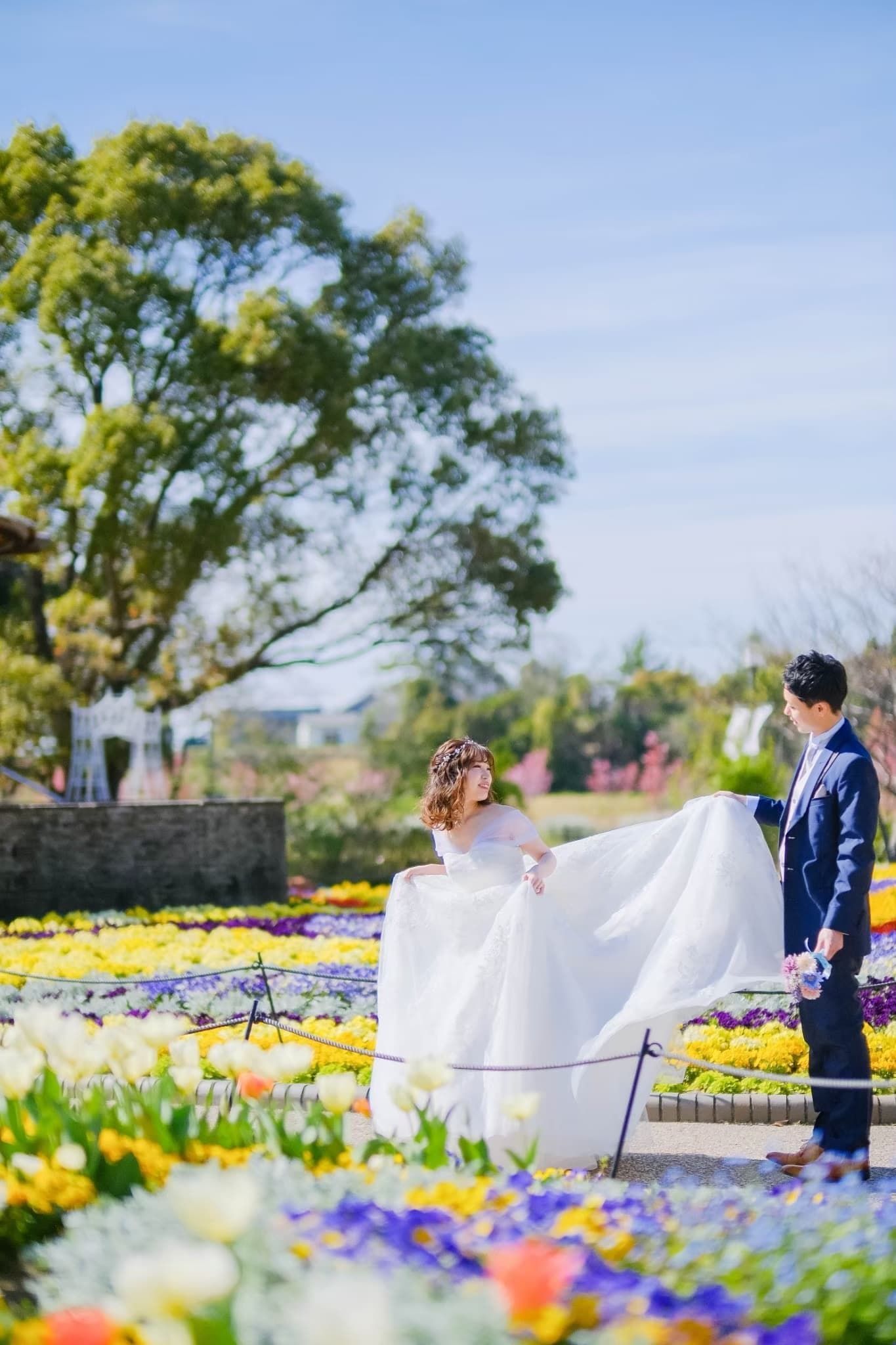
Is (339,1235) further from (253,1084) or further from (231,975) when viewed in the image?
(231,975)

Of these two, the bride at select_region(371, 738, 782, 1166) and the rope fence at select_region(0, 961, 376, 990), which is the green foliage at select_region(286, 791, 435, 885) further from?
the bride at select_region(371, 738, 782, 1166)

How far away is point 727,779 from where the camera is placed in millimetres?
17031

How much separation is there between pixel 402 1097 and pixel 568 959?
1.83 metres

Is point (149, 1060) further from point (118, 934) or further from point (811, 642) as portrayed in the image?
point (811, 642)

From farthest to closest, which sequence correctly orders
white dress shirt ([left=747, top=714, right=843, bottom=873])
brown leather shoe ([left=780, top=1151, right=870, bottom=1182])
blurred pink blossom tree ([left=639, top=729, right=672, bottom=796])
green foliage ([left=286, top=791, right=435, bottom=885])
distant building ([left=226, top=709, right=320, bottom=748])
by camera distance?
blurred pink blossom tree ([left=639, top=729, right=672, bottom=796]), distant building ([left=226, top=709, right=320, bottom=748]), green foliage ([left=286, top=791, right=435, bottom=885]), white dress shirt ([left=747, top=714, right=843, bottom=873]), brown leather shoe ([left=780, top=1151, right=870, bottom=1182])

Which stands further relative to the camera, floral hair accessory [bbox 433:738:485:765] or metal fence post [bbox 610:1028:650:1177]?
floral hair accessory [bbox 433:738:485:765]

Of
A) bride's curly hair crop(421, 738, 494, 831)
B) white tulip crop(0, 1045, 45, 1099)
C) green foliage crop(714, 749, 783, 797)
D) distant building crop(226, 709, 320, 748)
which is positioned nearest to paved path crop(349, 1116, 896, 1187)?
bride's curly hair crop(421, 738, 494, 831)

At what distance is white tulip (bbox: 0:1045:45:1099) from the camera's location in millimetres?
3469

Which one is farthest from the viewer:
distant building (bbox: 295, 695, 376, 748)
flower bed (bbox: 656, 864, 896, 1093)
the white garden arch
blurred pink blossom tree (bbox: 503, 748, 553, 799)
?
distant building (bbox: 295, 695, 376, 748)

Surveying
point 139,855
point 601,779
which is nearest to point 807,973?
point 139,855

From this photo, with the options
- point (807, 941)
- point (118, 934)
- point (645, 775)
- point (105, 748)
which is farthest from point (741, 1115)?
point (645, 775)

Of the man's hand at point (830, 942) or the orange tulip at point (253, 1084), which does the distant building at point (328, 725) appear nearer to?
the man's hand at point (830, 942)

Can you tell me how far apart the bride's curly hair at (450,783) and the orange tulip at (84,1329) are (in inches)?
138

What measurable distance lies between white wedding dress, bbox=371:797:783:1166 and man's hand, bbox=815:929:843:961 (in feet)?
0.89
